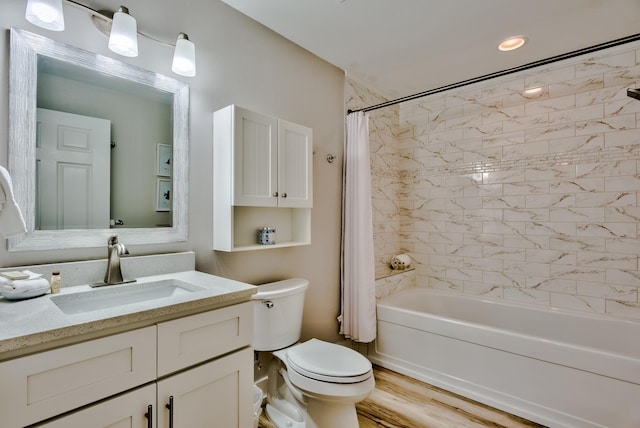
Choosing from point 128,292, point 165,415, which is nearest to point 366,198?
point 128,292

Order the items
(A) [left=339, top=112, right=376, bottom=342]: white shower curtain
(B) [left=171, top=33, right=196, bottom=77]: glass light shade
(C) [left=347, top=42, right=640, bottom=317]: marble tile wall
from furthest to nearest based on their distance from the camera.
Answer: (A) [left=339, top=112, right=376, bottom=342]: white shower curtain
(C) [left=347, top=42, right=640, bottom=317]: marble tile wall
(B) [left=171, top=33, right=196, bottom=77]: glass light shade

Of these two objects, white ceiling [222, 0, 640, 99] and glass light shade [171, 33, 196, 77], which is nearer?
glass light shade [171, 33, 196, 77]

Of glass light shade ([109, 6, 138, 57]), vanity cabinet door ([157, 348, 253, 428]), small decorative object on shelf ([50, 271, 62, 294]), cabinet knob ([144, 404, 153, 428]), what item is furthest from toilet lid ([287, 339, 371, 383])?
glass light shade ([109, 6, 138, 57])

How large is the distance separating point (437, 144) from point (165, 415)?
10.0 ft

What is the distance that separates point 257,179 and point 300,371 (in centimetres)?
106

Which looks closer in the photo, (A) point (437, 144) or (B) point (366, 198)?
(B) point (366, 198)

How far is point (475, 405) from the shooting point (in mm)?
2049

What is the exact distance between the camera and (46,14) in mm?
1133

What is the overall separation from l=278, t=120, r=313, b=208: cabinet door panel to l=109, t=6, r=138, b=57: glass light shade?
840 millimetres

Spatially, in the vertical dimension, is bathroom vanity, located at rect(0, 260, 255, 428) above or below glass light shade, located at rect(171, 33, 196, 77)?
below

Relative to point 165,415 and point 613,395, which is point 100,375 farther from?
point 613,395

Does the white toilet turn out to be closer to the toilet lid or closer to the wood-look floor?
the toilet lid

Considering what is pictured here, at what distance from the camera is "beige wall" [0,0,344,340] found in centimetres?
132

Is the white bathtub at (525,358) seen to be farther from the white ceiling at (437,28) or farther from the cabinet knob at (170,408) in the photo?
the white ceiling at (437,28)
